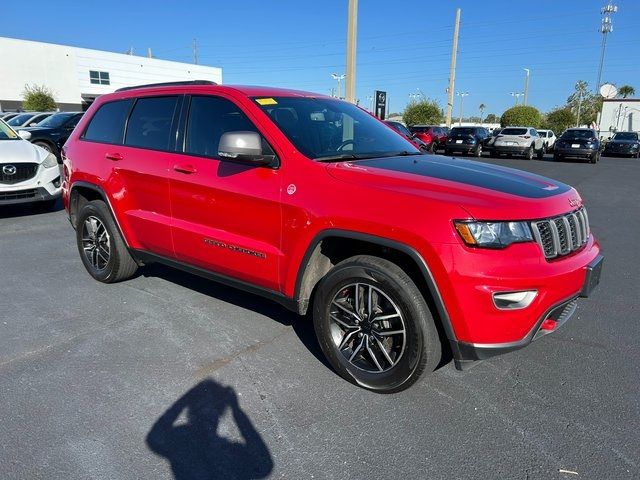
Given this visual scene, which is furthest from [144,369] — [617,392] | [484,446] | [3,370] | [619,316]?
[619,316]

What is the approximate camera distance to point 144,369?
Result: 3.18 m

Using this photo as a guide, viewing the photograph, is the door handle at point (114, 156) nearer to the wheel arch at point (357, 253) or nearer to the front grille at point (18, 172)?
the wheel arch at point (357, 253)

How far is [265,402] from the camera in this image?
111 inches

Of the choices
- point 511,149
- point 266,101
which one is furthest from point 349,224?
point 511,149

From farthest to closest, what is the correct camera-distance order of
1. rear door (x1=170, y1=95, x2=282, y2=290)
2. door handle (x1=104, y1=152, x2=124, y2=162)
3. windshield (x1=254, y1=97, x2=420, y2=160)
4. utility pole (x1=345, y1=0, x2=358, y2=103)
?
utility pole (x1=345, y1=0, x2=358, y2=103) → door handle (x1=104, y1=152, x2=124, y2=162) → windshield (x1=254, y1=97, x2=420, y2=160) → rear door (x1=170, y1=95, x2=282, y2=290)

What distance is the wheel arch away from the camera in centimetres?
257

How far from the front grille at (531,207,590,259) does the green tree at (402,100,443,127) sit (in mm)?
44903

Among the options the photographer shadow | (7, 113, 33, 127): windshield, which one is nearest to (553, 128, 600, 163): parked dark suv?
the photographer shadow

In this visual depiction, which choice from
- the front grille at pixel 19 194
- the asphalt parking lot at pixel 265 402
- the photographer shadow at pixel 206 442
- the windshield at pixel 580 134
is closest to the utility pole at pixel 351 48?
the front grille at pixel 19 194

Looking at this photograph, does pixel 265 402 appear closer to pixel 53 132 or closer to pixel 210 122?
pixel 210 122

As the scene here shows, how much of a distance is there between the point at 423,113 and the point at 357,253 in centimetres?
4625

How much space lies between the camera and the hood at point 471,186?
2.54m

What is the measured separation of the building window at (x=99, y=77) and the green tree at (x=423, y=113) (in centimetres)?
3784

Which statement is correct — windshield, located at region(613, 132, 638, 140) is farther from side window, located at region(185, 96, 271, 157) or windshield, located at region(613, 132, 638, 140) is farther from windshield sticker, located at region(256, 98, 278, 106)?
side window, located at region(185, 96, 271, 157)
